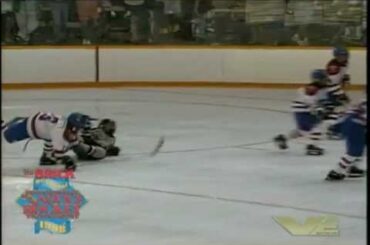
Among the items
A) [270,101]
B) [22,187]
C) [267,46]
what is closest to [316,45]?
[267,46]

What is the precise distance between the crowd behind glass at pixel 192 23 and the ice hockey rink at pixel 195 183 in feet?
5.39

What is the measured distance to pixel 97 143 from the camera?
422 centimetres

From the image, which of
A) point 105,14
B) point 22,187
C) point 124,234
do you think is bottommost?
point 124,234

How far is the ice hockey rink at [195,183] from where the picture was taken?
2.45 meters

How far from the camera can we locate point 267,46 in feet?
26.9

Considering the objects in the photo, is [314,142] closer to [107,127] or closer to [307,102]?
[307,102]

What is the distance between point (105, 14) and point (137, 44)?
42 centimetres

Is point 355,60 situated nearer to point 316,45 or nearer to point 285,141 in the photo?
point 285,141

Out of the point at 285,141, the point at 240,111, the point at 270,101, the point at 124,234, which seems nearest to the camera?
the point at 124,234

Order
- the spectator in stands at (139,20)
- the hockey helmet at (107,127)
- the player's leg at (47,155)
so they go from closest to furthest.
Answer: the player's leg at (47,155), the hockey helmet at (107,127), the spectator in stands at (139,20)

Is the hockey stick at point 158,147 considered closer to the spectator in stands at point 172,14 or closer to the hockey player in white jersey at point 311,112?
the hockey player in white jersey at point 311,112
